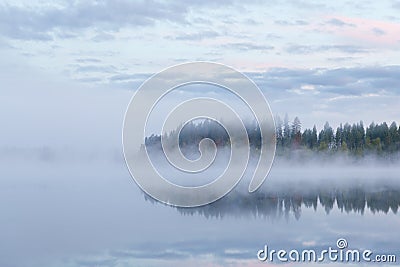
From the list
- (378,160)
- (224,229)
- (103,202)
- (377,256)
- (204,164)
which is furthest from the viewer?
(378,160)

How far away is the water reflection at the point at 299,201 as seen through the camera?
1206 inches

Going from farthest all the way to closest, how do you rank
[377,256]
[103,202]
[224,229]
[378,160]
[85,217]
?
1. [378,160]
2. [103,202]
3. [85,217]
4. [224,229]
5. [377,256]

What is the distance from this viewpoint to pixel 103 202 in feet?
109

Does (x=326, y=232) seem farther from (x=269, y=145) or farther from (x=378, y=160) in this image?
(x=378, y=160)

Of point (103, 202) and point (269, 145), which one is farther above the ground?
point (269, 145)

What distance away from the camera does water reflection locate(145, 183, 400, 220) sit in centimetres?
3064

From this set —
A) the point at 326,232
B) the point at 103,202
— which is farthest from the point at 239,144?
the point at 103,202

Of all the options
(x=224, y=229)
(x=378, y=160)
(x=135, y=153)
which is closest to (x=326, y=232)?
(x=224, y=229)

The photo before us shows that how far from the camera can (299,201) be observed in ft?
112

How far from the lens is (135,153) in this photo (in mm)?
15664

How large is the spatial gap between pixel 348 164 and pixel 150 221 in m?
22.1

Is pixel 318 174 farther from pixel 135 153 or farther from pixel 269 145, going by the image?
pixel 135 153

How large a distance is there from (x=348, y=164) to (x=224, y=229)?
71.2ft

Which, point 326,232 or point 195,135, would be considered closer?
point 326,232
